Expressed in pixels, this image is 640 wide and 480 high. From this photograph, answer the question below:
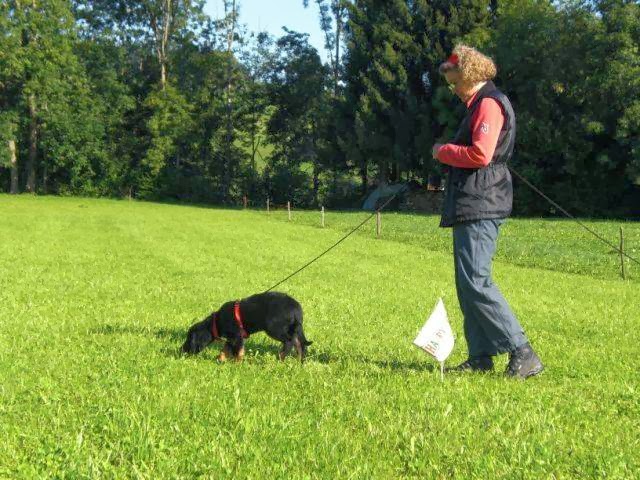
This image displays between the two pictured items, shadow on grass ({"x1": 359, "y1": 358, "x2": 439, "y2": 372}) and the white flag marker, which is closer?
the white flag marker

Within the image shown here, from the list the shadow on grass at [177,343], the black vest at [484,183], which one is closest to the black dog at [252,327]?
the shadow on grass at [177,343]

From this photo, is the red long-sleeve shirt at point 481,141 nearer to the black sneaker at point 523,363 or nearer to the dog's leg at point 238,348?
the black sneaker at point 523,363

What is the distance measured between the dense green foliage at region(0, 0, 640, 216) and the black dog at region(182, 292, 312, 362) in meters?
29.4

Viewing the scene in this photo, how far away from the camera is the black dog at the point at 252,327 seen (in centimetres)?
555

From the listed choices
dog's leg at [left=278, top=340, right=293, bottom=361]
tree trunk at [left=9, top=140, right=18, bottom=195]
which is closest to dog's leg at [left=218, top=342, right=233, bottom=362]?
dog's leg at [left=278, top=340, right=293, bottom=361]

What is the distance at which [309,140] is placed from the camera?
5222 cm

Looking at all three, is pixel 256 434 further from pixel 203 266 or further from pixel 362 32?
pixel 362 32

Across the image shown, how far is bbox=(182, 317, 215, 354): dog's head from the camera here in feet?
18.4

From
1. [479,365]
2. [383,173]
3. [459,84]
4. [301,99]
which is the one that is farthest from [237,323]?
[301,99]

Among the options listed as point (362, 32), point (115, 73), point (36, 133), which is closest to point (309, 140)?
point (362, 32)

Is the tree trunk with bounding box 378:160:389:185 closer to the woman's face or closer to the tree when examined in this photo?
the tree

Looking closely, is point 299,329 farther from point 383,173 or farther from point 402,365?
point 383,173

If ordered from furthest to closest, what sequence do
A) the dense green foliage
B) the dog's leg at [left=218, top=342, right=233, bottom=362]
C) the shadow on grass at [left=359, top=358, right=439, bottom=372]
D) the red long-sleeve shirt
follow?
the dense green foliage
the dog's leg at [left=218, top=342, right=233, bottom=362]
the shadow on grass at [left=359, top=358, right=439, bottom=372]
the red long-sleeve shirt

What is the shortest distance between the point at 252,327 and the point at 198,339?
0.50 metres
